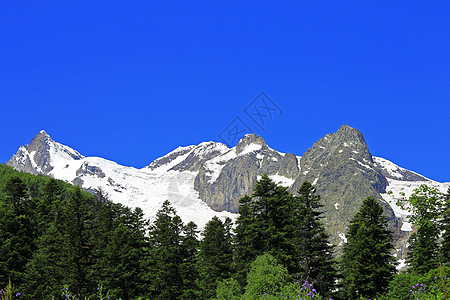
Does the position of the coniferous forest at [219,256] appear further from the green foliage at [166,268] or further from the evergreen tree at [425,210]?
the evergreen tree at [425,210]

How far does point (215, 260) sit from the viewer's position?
205 ft

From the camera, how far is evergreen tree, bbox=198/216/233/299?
203 ft

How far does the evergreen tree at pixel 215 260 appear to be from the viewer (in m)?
61.8

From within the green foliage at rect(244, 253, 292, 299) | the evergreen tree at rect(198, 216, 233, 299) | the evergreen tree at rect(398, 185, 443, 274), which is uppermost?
the evergreen tree at rect(198, 216, 233, 299)

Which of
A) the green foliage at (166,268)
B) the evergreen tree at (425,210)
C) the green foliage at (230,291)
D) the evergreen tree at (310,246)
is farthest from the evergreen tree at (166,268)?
the evergreen tree at (425,210)

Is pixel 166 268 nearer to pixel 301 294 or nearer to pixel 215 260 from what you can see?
pixel 215 260

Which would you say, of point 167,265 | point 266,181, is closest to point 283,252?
point 266,181

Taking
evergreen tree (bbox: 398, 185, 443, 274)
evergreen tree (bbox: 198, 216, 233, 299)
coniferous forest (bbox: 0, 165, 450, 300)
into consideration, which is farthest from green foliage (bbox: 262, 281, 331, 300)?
evergreen tree (bbox: 198, 216, 233, 299)

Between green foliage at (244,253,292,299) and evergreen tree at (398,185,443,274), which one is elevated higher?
green foliage at (244,253,292,299)

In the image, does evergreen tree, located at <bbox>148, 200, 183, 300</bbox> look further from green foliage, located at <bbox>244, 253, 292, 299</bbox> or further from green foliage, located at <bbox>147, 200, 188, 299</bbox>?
green foliage, located at <bbox>244, 253, 292, 299</bbox>

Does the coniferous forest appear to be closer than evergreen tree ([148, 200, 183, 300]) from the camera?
Yes

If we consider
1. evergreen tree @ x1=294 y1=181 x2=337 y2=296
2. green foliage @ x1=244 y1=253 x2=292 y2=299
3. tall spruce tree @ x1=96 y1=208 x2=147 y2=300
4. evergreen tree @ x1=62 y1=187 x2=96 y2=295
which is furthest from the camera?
evergreen tree @ x1=62 y1=187 x2=96 y2=295

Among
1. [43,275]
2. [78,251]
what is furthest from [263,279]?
[43,275]

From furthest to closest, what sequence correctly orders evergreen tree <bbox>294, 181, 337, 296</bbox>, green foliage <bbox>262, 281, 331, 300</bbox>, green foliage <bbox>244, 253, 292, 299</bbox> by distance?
1. evergreen tree <bbox>294, 181, 337, 296</bbox>
2. green foliage <bbox>244, 253, 292, 299</bbox>
3. green foliage <bbox>262, 281, 331, 300</bbox>
